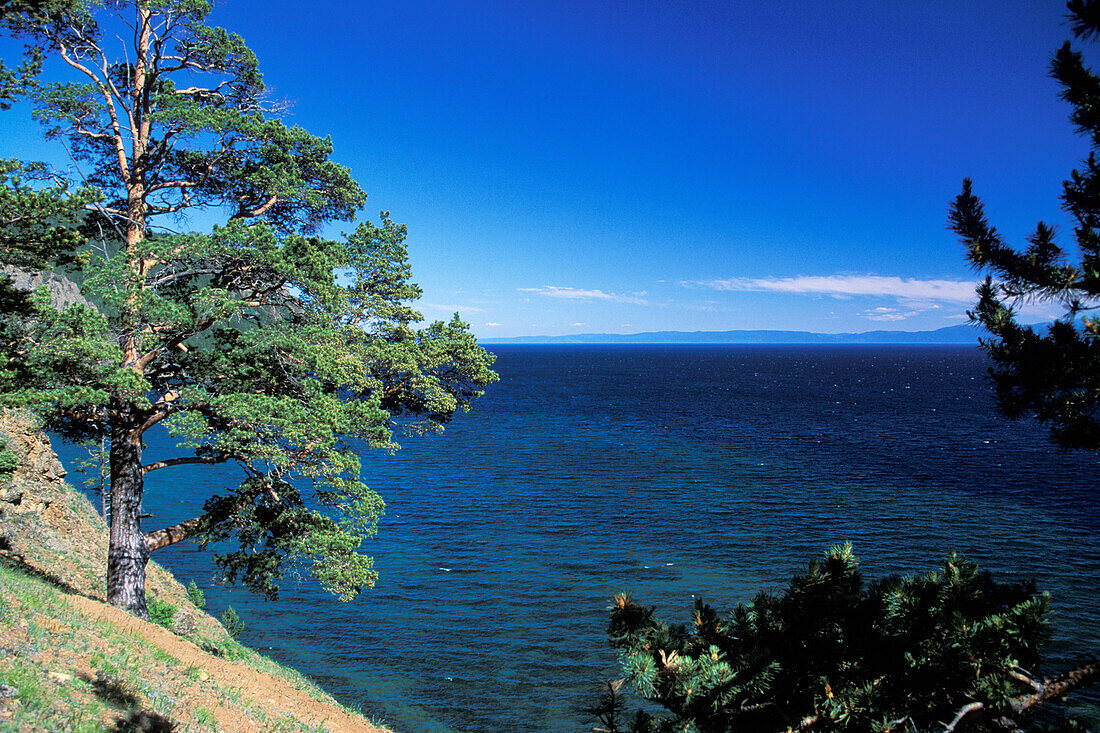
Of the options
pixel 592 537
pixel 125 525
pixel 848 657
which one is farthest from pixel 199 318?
pixel 592 537

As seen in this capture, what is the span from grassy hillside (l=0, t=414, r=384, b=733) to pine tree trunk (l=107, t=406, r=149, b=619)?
74 centimetres

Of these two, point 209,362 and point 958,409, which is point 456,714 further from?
point 958,409

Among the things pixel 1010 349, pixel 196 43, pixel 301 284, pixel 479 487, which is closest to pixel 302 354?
pixel 301 284

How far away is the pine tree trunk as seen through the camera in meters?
13.5

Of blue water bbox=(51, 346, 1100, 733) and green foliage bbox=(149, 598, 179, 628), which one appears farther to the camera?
blue water bbox=(51, 346, 1100, 733)

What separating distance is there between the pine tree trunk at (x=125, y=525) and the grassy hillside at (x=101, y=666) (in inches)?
29.0

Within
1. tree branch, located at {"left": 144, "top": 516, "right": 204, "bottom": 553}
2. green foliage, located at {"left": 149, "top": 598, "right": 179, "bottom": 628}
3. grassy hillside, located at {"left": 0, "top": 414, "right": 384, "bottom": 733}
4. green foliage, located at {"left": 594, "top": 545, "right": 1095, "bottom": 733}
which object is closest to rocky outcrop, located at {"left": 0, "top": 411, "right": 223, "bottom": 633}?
grassy hillside, located at {"left": 0, "top": 414, "right": 384, "bottom": 733}

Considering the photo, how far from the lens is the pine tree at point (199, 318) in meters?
11.6

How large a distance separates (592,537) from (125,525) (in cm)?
2638

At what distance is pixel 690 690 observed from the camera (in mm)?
6168

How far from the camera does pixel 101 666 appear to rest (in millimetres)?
8930

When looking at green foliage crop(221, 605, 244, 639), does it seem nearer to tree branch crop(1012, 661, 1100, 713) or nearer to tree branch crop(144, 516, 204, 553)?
tree branch crop(144, 516, 204, 553)

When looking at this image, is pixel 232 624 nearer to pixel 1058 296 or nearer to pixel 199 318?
pixel 199 318

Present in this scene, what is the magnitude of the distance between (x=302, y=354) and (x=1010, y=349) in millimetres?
13244
